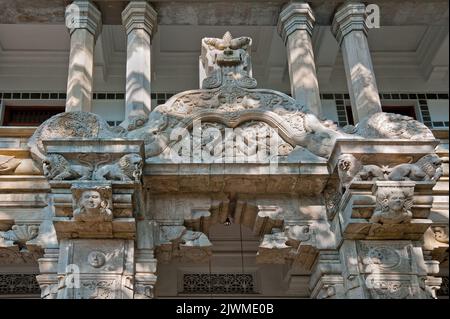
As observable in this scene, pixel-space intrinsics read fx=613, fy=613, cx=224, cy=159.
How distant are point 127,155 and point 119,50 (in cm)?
643

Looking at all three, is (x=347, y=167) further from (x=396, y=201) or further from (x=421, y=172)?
(x=421, y=172)

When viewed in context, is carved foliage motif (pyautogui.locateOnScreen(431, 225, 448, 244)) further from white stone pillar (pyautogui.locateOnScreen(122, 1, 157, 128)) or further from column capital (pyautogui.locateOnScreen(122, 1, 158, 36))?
column capital (pyautogui.locateOnScreen(122, 1, 158, 36))

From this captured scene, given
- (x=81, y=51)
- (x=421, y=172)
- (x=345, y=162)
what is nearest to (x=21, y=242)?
(x=81, y=51)

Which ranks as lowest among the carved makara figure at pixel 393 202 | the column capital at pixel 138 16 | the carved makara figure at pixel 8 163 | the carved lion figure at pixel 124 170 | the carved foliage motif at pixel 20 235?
the carved makara figure at pixel 393 202

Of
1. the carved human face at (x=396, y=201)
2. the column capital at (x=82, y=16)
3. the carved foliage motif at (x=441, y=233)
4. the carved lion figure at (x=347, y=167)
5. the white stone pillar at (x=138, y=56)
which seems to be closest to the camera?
the carved human face at (x=396, y=201)

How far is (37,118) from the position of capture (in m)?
13.6

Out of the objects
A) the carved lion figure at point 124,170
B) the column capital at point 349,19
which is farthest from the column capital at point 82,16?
the column capital at point 349,19

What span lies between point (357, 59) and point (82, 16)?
472 cm

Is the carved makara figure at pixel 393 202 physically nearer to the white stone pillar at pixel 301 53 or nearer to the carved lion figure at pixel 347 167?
the carved lion figure at pixel 347 167

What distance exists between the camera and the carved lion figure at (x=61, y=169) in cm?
791

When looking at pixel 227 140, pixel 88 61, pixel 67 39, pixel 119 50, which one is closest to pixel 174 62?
pixel 119 50

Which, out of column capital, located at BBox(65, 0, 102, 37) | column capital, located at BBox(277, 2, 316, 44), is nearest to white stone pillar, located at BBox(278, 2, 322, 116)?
column capital, located at BBox(277, 2, 316, 44)

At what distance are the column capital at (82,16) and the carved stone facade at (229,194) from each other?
7.89 feet

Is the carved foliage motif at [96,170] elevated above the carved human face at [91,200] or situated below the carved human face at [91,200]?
above
